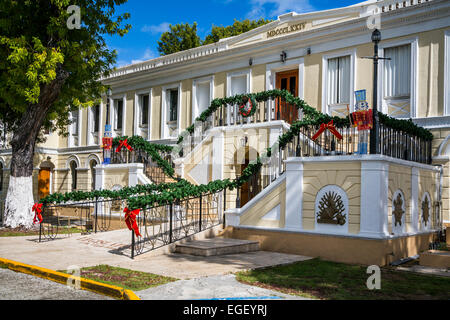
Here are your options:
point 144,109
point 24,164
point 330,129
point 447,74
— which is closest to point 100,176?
point 24,164

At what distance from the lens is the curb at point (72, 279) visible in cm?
739

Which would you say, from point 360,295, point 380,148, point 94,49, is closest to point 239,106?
point 94,49

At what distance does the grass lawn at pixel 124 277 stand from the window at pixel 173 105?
14.3 metres

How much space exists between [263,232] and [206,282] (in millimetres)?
4815

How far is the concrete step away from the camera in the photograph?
38.3 feet

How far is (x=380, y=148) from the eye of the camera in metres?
11.5

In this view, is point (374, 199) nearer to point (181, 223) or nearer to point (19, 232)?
point (181, 223)

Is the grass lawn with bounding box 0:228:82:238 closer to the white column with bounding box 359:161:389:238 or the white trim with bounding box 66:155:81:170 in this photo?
the white column with bounding box 359:161:389:238

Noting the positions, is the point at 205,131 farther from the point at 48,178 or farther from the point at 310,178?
the point at 48,178

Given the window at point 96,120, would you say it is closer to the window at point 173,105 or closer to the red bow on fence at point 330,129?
the window at point 173,105

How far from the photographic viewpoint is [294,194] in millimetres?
12391

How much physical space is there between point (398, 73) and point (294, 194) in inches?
260

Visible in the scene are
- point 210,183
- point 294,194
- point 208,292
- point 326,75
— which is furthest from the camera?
point 326,75
